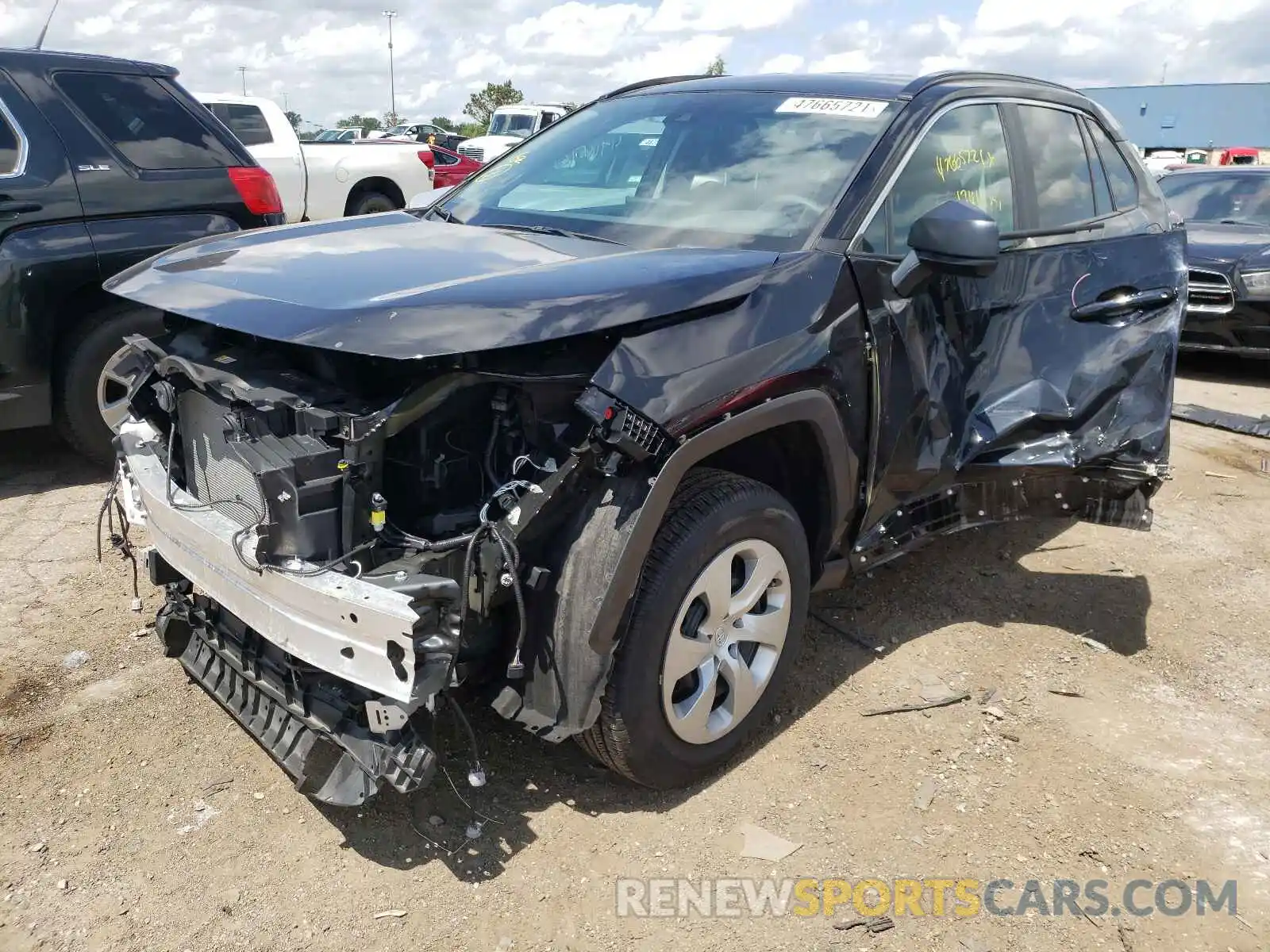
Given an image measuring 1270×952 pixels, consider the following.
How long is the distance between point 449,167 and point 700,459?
16811mm

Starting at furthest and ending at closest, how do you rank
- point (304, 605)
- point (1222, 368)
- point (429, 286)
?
point (1222, 368)
point (429, 286)
point (304, 605)

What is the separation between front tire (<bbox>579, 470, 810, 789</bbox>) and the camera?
8.43 feet

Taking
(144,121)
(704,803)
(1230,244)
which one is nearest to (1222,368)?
(1230,244)

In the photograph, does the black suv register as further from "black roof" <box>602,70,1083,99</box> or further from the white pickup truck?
the white pickup truck

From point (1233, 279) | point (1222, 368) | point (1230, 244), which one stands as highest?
point (1230, 244)

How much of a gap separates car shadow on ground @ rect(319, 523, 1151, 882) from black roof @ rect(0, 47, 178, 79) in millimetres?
4117

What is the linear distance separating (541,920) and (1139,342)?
9.74 ft

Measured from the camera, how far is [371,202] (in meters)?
12.5

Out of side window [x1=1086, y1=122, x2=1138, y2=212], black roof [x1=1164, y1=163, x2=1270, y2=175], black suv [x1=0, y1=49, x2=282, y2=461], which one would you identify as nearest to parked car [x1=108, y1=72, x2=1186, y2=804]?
side window [x1=1086, y1=122, x2=1138, y2=212]

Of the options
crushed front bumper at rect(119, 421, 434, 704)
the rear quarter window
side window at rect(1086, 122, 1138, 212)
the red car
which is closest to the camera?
crushed front bumper at rect(119, 421, 434, 704)

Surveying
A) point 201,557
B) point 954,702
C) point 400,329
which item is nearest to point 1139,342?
point 954,702

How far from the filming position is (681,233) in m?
3.13

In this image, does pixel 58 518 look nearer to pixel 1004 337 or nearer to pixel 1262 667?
pixel 1004 337

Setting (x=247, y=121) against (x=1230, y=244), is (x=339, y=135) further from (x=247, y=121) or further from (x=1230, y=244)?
(x=1230, y=244)
